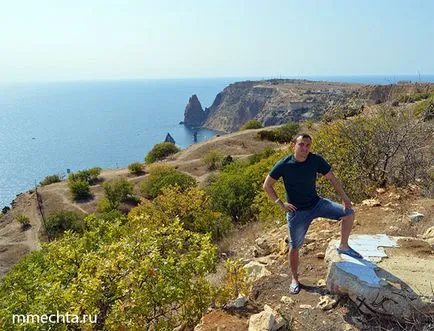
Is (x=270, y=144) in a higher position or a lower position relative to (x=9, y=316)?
lower

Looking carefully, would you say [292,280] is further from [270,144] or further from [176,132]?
[176,132]

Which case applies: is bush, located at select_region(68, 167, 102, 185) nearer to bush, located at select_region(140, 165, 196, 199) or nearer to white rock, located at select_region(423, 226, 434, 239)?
bush, located at select_region(140, 165, 196, 199)

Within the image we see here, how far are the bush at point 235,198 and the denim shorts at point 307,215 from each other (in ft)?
70.3

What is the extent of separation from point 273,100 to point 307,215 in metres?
128

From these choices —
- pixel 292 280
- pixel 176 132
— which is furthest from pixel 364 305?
pixel 176 132

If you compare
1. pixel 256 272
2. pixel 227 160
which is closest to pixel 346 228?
pixel 256 272

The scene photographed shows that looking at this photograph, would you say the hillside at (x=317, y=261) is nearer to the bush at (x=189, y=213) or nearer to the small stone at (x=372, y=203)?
the small stone at (x=372, y=203)

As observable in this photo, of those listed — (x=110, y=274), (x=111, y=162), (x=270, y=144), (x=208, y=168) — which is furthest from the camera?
(x=111, y=162)

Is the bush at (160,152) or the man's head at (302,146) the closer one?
the man's head at (302,146)

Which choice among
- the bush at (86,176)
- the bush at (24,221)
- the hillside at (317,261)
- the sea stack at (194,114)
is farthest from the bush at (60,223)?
→ the sea stack at (194,114)

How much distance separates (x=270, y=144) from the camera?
59.0 metres

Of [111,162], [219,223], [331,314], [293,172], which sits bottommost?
[111,162]

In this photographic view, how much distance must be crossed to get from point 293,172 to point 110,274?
3.30m

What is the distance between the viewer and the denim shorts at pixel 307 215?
6559 millimetres
